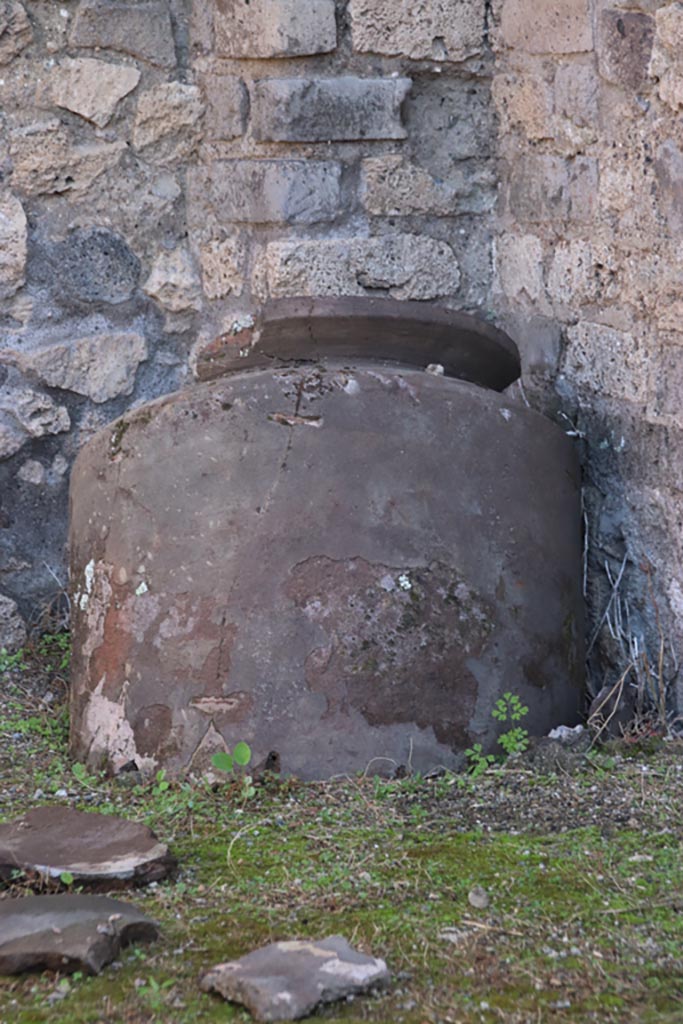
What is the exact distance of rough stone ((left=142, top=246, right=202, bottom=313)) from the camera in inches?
159

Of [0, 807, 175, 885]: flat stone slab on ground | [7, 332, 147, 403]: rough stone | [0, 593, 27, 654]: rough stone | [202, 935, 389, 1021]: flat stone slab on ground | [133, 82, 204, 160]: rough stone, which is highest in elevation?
[133, 82, 204, 160]: rough stone

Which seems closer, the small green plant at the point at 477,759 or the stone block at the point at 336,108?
the small green plant at the point at 477,759

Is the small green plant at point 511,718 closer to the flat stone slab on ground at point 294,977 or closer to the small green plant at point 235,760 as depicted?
the small green plant at point 235,760

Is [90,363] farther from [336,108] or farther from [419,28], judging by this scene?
[419,28]

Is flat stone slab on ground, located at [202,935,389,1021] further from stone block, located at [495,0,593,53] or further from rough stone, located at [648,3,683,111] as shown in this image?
stone block, located at [495,0,593,53]

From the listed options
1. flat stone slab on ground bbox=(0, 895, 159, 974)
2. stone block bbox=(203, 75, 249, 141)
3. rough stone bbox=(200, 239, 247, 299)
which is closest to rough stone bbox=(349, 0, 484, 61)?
stone block bbox=(203, 75, 249, 141)

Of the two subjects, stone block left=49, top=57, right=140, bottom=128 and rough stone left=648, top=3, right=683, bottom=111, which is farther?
stone block left=49, top=57, right=140, bottom=128

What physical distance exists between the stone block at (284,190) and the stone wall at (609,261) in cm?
53

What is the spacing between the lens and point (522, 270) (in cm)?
382

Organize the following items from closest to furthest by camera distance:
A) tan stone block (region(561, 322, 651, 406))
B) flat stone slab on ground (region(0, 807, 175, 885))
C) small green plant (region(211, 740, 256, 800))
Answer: flat stone slab on ground (region(0, 807, 175, 885))
small green plant (region(211, 740, 256, 800))
tan stone block (region(561, 322, 651, 406))

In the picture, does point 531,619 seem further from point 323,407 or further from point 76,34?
point 76,34

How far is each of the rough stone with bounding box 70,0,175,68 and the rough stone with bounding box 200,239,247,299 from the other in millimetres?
567

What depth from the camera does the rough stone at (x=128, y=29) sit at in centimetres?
389

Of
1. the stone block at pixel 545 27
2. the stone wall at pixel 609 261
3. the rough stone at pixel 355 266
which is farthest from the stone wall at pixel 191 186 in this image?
the stone wall at pixel 609 261
